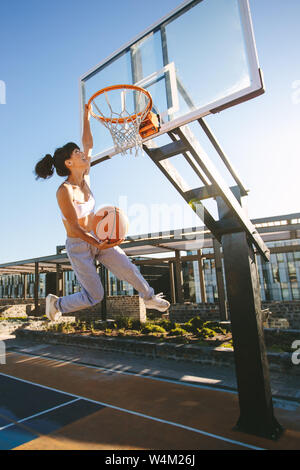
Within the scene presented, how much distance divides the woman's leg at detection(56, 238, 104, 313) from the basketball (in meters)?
0.25

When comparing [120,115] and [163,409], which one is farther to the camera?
[163,409]

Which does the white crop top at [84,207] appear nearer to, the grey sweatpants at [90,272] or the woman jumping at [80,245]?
the woman jumping at [80,245]

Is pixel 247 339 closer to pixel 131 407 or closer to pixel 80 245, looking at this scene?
pixel 131 407

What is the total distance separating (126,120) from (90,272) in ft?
7.63

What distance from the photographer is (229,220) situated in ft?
15.1

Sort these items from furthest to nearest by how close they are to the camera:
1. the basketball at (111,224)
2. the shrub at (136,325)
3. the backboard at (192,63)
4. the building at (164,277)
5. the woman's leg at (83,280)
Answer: the building at (164,277)
the shrub at (136,325)
the backboard at (192,63)
the woman's leg at (83,280)
the basketball at (111,224)

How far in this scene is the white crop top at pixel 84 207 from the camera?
114 inches

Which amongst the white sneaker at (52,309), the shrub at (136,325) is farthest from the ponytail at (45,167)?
the shrub at (136,325)

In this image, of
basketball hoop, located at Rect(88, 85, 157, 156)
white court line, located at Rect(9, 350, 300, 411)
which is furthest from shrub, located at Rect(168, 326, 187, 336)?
basketball hoop, located at Rect(88, 85, 157, 156)

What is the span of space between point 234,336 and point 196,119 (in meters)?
3.25

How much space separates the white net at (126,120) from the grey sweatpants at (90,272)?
162 centimetres

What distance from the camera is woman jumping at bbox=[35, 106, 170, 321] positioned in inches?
109

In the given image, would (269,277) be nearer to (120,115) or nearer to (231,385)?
(231,385)
